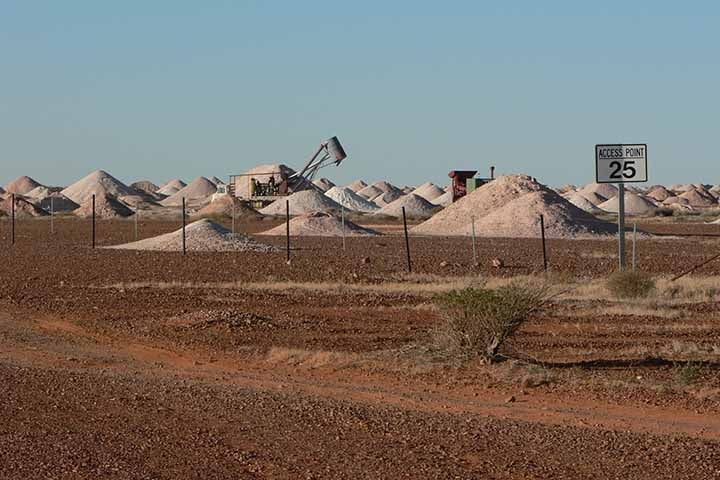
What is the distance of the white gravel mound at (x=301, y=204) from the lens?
91250 millimetres

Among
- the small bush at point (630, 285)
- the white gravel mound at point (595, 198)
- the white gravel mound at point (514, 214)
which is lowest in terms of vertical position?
the small bush at point (630, 285)

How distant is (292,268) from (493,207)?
34.9 metres

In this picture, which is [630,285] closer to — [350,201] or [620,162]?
[620,162]

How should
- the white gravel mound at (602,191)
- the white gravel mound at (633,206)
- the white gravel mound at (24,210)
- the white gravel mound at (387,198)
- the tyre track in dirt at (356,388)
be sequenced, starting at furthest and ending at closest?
A: the white gravel mound at (387,198)
the white gravel mound at (602,191)
the white gravel mound at (633,206)
the white gravel mound at (24,210)
the tyre track in dirt at (356,388)

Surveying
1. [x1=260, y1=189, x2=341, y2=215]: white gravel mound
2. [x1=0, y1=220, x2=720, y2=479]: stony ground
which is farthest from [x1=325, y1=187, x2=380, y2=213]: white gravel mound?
[x1=0, y1=220, x2=720, y2=479]: stony ground

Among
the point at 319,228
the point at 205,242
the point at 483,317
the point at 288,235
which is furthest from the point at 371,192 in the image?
the point at 483,317

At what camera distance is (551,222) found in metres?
62.6

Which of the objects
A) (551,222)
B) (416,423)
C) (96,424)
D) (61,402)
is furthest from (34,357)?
(551,222)

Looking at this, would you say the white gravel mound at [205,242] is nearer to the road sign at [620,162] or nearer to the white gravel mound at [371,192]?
the road sign at [620,162]

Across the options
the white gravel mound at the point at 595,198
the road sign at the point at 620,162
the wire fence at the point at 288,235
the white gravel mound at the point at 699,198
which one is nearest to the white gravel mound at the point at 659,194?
the white gravel mound at the point at 699,198

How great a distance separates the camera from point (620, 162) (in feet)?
95.2

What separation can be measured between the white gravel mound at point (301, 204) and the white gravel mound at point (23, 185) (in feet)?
317

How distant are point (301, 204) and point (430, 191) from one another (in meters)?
77.9

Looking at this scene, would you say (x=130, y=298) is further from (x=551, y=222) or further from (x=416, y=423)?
(x=551, y=222)
